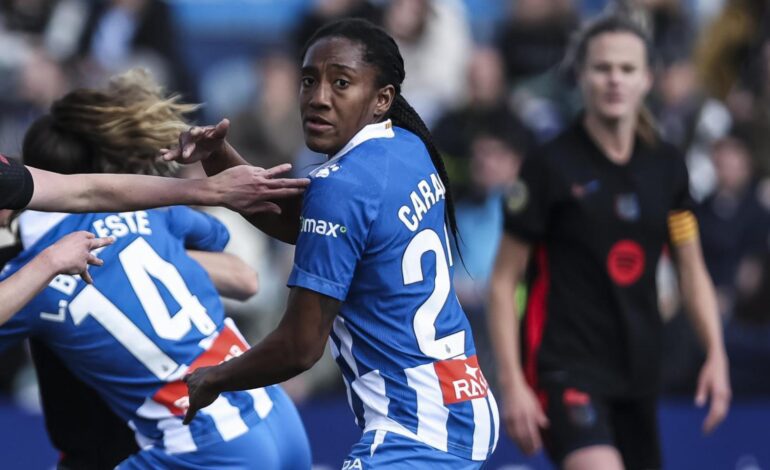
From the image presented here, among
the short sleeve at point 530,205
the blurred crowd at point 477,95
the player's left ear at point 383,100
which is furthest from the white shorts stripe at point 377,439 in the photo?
the blurred crowd at point 477,95

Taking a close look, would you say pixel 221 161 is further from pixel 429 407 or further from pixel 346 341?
pixel 429 407

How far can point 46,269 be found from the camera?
4.14 m

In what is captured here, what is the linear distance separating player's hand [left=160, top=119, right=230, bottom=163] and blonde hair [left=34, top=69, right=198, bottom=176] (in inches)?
24.8

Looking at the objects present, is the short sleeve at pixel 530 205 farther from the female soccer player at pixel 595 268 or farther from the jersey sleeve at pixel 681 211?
the jersey sleeve at pixel 681 211

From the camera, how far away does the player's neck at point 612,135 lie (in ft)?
19.8

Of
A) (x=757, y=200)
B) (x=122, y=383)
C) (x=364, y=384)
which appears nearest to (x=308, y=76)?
(x=364, y=384)

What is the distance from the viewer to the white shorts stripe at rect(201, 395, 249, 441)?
15.5 ft

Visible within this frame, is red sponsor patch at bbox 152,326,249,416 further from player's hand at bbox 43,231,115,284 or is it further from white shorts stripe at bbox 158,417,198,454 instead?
player's hand at bbox 43,231,115,284

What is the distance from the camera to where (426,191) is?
412 centimetres

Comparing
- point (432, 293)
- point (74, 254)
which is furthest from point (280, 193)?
point (74, 254)

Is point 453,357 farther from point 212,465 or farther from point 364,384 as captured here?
point 212,465

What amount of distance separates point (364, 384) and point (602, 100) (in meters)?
2.34

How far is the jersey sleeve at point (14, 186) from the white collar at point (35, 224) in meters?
0.60

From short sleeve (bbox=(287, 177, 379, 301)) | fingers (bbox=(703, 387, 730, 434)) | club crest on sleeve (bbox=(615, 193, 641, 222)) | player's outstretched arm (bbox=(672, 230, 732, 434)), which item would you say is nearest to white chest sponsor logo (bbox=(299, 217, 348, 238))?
short sleeve (bbox=(287, 177, 379, 301))
